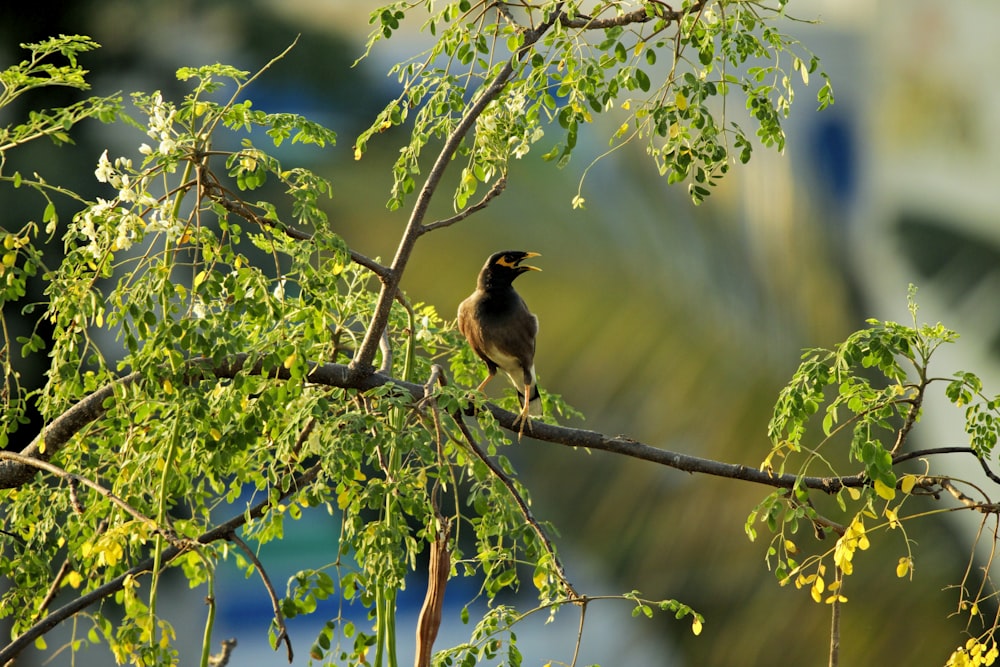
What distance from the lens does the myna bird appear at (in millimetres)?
2086

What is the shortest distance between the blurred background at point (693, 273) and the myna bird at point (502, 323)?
1.36 meters

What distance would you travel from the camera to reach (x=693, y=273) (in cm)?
371

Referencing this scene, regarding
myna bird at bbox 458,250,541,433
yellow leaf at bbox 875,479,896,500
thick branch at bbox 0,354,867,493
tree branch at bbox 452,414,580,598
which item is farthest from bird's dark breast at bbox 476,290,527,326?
yellow leaf at bbox 875,479,896,500

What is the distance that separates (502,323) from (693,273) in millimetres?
1750

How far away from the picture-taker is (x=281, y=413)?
152cm

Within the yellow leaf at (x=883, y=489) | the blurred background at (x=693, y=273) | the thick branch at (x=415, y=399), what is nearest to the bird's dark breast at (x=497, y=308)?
the thick branch at (x=415, y=399)

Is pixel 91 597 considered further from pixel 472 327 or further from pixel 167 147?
pixel 472 327

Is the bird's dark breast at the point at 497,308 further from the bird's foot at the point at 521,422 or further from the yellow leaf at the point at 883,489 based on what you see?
the yellow leaf at the point at 883,489

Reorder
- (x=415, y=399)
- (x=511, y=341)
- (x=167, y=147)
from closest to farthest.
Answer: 1. (x=167, y=147)
2. (x=415, y=399)
3. (x=511, y=341)

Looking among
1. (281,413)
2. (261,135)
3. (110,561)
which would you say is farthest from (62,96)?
(110,561)

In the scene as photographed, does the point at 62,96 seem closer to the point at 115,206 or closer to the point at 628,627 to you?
the point at 115,206

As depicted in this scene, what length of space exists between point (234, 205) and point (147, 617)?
480 mm

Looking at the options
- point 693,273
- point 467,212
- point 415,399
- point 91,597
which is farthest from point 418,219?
point 693,273

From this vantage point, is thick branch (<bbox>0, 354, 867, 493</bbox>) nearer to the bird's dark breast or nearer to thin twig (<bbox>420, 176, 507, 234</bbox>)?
thin twig (<bbox>420, 176, 507, 234</bbox>)
